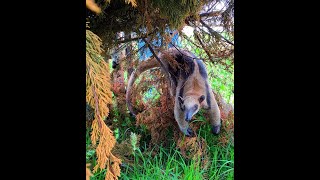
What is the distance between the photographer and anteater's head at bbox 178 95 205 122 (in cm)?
112

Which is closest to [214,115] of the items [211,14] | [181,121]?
[181,121]

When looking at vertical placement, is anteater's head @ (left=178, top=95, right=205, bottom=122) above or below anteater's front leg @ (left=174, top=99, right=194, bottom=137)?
above

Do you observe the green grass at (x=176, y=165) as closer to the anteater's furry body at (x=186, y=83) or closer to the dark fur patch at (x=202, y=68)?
the anteater's furry body at (x=186, y=83)

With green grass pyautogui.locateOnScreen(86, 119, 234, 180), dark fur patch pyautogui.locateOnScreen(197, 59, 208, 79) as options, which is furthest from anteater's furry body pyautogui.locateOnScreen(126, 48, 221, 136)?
green grass pyautogui.locateOnScreen(86, 119, 234, 180)

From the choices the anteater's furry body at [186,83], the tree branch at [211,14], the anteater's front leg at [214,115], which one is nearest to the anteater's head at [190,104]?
the anteater's furry body at [186,83]

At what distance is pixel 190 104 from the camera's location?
44.6 inches

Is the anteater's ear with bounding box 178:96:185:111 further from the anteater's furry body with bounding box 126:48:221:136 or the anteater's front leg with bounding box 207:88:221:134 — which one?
the anteater's front leg with bounding box 207:88:221:134
